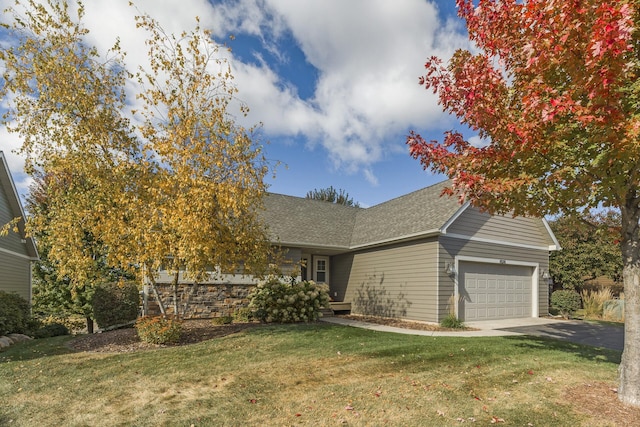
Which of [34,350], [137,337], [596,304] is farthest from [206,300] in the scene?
[596,304]

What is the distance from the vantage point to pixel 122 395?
17.2ft

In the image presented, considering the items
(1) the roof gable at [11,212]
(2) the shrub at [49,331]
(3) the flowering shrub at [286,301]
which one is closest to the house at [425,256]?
(3) the flowering shrub at [286,301]

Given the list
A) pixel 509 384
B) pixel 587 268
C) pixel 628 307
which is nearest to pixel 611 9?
pixel 628 307

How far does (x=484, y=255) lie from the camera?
14.0 m

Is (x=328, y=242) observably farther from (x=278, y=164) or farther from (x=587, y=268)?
(x=587, y=268)

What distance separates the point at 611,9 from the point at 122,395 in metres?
7.60

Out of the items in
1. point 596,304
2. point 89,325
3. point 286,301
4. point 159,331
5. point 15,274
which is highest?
point 15,274

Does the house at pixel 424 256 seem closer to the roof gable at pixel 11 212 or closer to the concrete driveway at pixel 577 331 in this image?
the concrete driveway at pixel 577 331

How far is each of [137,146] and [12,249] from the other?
9.70 metres

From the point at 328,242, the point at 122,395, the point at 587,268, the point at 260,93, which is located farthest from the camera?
the point at 587,268

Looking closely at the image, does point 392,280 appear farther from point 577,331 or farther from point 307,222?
point 577,331

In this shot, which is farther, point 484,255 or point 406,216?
point 406,216

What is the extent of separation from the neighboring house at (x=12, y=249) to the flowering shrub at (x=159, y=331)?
7864 mm

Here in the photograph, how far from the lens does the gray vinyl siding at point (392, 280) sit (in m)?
12.8
